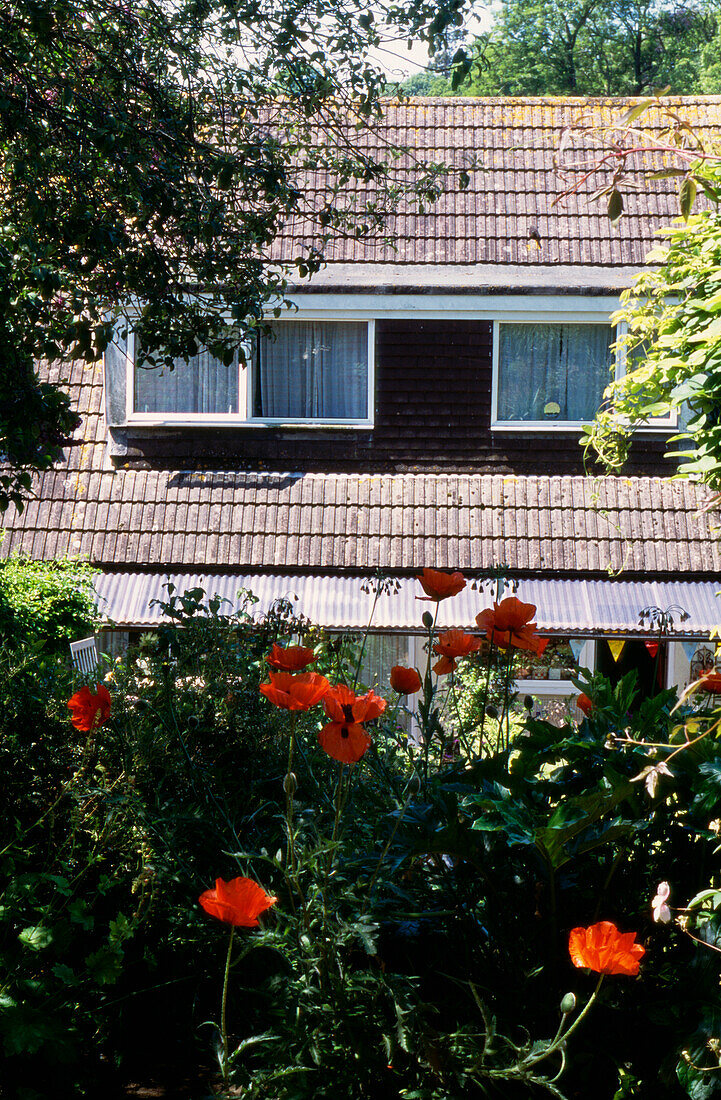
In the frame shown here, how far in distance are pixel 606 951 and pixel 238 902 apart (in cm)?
62

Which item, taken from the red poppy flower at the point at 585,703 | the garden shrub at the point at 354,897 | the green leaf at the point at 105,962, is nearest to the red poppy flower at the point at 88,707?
the garden shrub at the point at 354,897

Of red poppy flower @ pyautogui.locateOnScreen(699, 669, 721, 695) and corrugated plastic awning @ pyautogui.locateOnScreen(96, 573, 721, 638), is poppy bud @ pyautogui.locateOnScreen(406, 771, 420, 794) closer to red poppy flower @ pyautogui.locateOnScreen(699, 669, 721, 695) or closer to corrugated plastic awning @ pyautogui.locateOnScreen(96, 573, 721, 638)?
red poppy flower @ pyautogui.locateOnScreen(699, 669, 721, 695)

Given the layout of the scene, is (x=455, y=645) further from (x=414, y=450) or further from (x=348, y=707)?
(x=414, y=450)

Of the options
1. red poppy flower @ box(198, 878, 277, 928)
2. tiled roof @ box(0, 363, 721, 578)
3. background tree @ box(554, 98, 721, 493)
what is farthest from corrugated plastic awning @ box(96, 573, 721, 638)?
red poppy flower @ box(198, 878, 277, 928)

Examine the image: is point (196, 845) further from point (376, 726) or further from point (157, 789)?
point (376, 726)

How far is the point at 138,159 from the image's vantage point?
12.2ft

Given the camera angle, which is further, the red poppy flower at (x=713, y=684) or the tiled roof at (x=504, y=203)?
the tiled roof at (x=504, y=203)

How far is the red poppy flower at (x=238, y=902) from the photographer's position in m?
1.62

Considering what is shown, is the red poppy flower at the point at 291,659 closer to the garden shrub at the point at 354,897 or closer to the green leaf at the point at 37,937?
the garden shrub at the point at 354,897

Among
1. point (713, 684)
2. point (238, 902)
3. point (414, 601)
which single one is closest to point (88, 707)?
point (238, 902)

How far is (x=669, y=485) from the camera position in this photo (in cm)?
994

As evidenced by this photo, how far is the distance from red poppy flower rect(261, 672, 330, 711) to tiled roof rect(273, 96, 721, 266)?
816cm

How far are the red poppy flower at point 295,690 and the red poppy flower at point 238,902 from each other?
38 cm

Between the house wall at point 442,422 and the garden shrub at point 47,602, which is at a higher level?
the house wall at point 442,422
